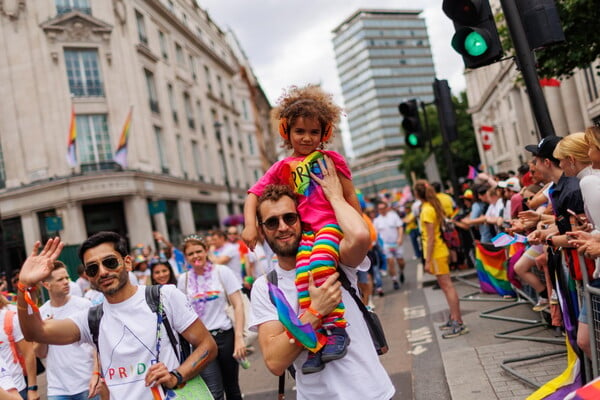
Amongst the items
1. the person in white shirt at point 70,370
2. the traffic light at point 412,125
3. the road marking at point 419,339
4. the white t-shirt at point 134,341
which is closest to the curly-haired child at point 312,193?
the white t-shirt at point 134,341

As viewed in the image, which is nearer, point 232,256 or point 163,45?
point 232,256

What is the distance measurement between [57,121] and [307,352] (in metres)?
24.9

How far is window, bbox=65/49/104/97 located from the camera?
82.2 feet

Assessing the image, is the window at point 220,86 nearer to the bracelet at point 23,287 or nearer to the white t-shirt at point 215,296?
the white t-shirt at point 215,296

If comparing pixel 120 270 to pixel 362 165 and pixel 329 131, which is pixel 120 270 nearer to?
pixel 329 131

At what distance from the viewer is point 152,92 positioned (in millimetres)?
29703

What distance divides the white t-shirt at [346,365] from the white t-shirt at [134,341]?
30.2 inches

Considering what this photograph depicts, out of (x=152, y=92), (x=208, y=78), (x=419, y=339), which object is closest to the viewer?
(x=419, y=339)

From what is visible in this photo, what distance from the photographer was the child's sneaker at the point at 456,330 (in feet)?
21.2

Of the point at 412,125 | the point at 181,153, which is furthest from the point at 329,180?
the point at 181,153

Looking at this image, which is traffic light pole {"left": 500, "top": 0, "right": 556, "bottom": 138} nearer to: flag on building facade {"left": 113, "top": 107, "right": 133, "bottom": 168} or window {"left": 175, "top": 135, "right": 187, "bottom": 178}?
flag on building facade {"left": 113, "top": 107, "right": 133, "bottom": 168}

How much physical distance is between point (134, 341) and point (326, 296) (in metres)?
1.35

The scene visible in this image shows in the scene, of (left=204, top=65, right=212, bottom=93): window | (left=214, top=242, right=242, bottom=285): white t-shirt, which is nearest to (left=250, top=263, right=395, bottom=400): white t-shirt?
(left=214, top=242, right=242, bottom=285): white t-shirt

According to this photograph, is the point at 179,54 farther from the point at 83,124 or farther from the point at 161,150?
the point at 83,124
